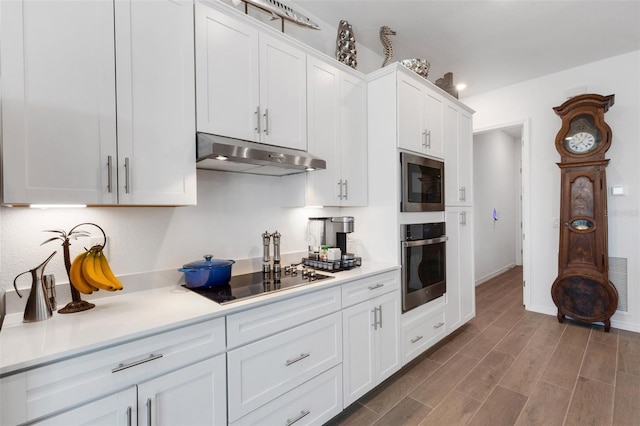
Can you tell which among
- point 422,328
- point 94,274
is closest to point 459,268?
point 422,328

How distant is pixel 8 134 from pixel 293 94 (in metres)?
1.39

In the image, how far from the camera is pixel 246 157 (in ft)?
5.17

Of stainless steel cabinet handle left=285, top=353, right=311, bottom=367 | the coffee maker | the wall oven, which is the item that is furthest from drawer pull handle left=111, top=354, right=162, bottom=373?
the wall oven

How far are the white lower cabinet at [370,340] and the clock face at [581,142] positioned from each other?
2.75 m

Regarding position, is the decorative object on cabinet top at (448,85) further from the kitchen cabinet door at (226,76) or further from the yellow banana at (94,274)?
the yellow banana at (94,274)

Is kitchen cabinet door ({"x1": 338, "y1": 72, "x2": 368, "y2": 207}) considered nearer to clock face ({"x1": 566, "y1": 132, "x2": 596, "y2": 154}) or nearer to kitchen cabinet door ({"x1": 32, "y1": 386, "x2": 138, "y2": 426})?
kitchen cabinet door ({"x1": 32, "y1": 386, "x2": 138, "y2": 426})

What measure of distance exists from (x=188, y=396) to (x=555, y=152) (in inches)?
172

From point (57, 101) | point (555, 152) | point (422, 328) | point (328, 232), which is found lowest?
point (422, 328)

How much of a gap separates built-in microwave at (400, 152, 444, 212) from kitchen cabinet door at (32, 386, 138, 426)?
76.0 inches

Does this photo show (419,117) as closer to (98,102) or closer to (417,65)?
(417,65)

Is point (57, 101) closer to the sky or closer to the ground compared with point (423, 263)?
closer to the sky

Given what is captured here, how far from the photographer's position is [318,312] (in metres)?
1.68

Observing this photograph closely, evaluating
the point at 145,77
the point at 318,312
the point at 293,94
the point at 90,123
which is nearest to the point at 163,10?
the point at 145,77

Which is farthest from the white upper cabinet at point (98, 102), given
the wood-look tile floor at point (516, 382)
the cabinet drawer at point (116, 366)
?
the wood-look tile floor at point (516, 382)
